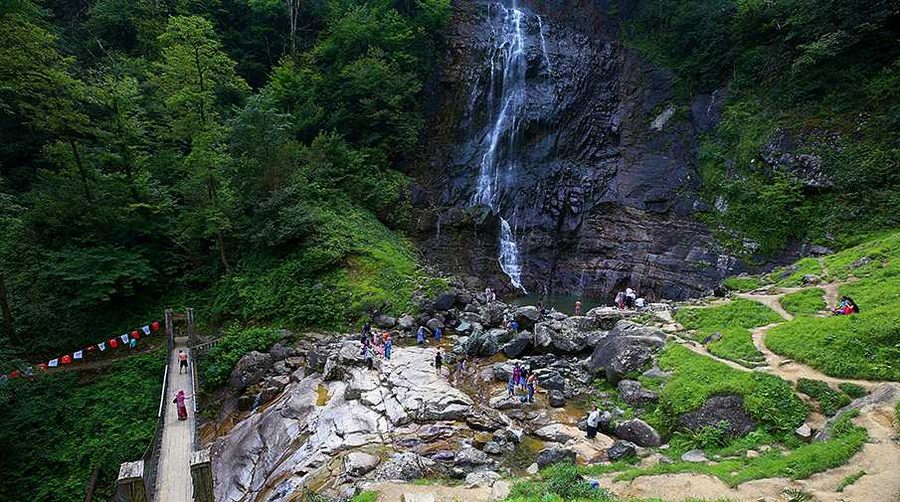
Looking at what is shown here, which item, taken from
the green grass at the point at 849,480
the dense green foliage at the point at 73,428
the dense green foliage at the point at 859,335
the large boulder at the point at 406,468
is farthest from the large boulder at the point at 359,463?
the dense green foliage at the point at 73,428

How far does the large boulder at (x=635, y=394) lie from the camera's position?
38.0ft

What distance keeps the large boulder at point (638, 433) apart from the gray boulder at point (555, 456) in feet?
5.63

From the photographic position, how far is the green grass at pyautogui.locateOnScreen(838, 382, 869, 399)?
30.4 ft

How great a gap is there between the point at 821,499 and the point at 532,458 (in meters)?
5.41

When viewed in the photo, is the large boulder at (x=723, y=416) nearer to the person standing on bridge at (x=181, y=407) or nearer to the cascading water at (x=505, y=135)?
the person standing on bridge at (x=181, y=407)

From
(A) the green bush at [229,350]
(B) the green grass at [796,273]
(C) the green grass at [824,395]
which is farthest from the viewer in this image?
(A) the green bush at [229,350]

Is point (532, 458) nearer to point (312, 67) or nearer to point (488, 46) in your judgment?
point (312, 67)

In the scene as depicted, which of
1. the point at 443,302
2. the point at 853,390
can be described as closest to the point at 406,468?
the point at 853,390

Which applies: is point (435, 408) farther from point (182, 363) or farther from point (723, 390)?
point (182, 363)

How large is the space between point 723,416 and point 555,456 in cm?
399

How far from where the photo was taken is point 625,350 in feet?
44.3

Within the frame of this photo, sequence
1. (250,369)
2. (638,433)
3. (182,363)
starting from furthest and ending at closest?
(182,363) < (250,369) < (638,433)

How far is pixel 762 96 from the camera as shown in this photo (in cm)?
2555

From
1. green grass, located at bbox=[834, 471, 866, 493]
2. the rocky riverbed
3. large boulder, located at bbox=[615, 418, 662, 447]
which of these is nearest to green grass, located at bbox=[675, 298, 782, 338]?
the rocky riverbed
